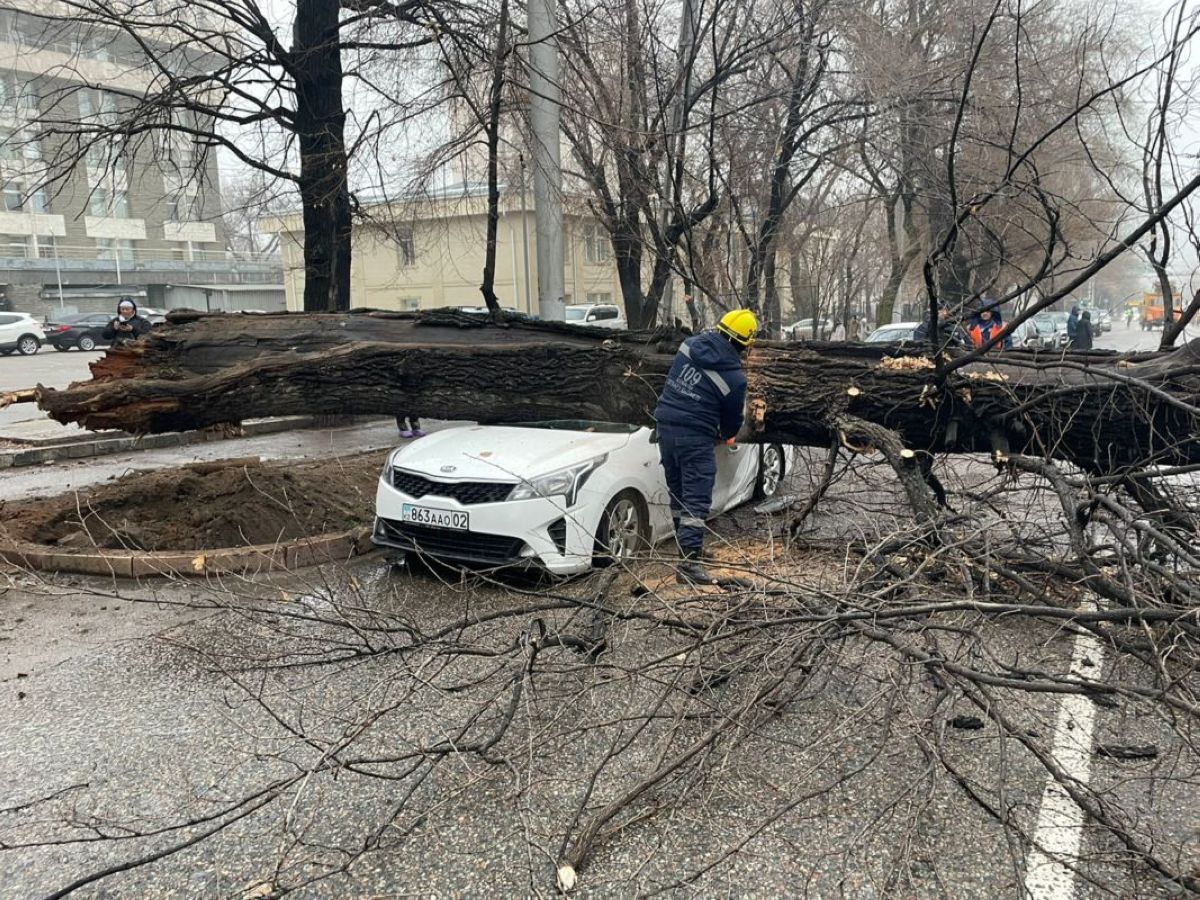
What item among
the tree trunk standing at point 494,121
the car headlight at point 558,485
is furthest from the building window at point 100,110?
the car headlight at point 558,485

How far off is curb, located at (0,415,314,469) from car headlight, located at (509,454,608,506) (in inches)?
173

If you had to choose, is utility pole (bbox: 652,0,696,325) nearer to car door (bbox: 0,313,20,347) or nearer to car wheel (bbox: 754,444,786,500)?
car wheel (bbox: 754,444,786,500)

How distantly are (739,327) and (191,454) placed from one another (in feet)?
24.0

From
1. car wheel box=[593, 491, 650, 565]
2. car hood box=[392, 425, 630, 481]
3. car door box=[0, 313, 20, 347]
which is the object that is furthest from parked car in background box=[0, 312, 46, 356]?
car wheel box=[593, 491, 650, 565]

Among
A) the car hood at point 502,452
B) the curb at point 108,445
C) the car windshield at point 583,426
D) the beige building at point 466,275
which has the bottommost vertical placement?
the curb at point 108,445

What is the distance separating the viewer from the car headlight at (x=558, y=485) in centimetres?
484

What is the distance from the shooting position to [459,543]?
16.4 feet

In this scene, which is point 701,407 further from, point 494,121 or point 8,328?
point 8,328

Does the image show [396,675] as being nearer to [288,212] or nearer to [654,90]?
[654,90]

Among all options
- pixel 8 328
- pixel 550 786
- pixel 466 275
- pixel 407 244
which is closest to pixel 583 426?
pixel 550 786

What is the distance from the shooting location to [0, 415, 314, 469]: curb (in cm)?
909

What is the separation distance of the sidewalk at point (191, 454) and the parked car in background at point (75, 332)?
72.1 feet

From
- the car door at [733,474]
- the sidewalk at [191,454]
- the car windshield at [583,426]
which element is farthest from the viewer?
the sidewalk at [191,454]

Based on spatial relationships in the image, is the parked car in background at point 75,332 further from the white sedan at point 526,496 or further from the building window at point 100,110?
the white sedan at point 526,496
